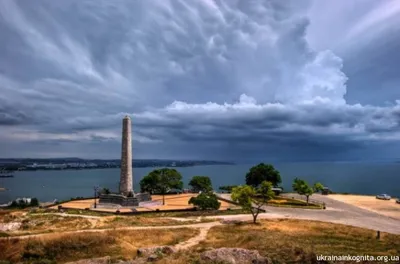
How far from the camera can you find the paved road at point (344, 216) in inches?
1455

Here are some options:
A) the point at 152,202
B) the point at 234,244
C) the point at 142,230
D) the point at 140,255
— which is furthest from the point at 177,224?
the point at 152,202

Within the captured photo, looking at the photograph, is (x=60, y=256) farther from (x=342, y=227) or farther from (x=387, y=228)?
(x=387, y=228)

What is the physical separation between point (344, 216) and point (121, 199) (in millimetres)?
31394

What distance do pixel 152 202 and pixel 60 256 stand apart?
32.3m

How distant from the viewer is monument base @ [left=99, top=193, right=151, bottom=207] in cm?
5025

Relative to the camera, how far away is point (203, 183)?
66312 millimetres

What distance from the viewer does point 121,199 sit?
50688 millimetres

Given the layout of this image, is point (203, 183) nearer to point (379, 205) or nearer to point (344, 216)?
point (344, 216)

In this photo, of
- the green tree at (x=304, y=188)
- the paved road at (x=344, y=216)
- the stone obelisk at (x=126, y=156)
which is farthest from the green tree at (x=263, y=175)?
the stone obelisk at (x=126, y=156)

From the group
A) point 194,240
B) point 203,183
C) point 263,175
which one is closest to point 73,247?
point 194,240

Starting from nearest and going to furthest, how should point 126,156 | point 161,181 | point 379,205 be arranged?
point 126,156 < point 379,205 < point 161,181

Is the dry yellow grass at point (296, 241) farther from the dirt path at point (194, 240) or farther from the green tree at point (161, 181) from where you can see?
the green tree at point (161, 181)

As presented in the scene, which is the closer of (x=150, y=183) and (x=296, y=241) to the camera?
(x=296, y=241)

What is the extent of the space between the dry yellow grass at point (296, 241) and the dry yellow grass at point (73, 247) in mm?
4107
